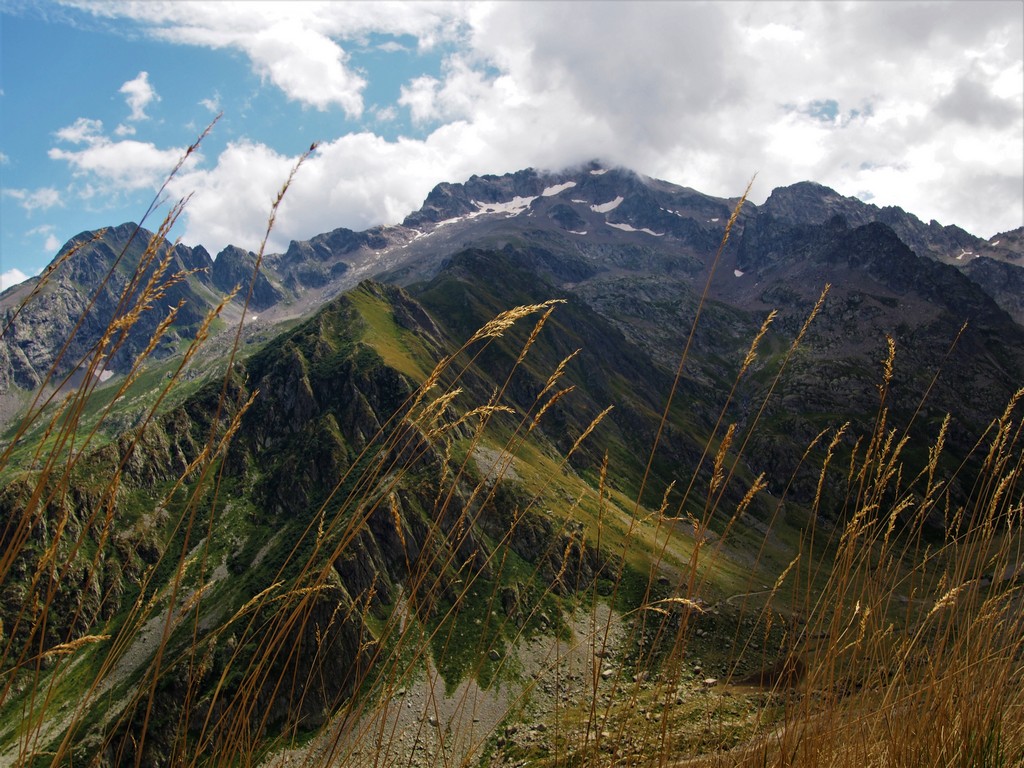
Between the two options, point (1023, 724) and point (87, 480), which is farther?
point (87, 480)

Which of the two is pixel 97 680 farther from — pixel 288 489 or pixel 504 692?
pixel 288 489

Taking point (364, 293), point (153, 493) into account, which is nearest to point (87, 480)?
point (153, 493)

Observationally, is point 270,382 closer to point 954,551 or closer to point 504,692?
point 504,692

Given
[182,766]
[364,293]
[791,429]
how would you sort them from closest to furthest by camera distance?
1. [182,766]
2. [364,293]
3. [791,429]

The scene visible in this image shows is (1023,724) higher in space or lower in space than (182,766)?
higher

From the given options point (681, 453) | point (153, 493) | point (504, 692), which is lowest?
point (504, 692)

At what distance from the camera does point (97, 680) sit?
10.1 ft

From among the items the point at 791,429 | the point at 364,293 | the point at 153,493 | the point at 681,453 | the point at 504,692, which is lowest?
the point at 504,692

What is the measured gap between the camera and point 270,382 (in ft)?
414

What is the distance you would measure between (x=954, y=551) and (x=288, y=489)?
111120mm

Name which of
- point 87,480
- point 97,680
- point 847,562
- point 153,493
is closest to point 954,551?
point 847,562

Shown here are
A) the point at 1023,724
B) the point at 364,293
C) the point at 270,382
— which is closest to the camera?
the point at 1023,724

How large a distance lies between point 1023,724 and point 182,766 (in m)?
5.31

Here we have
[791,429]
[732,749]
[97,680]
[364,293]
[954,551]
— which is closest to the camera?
[97,680]
